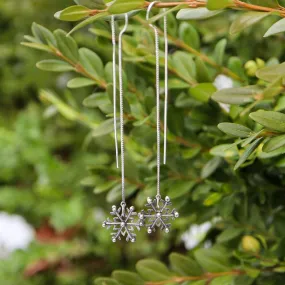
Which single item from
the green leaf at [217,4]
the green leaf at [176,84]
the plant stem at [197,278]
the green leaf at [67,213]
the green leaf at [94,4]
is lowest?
the green leaf at [67,213]

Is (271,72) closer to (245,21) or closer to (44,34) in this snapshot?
(245,21)

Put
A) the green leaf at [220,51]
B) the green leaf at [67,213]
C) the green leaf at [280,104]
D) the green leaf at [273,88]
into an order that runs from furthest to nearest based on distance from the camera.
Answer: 1. the green leaf at [67,213]
2. the green leaf at [220,51]
3. the green leaf at [280,104]
4. the green leaf at [273,88]

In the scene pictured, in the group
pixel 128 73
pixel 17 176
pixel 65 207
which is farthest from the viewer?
pixel 17 176

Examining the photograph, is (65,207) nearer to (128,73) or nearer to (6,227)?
(6,227)

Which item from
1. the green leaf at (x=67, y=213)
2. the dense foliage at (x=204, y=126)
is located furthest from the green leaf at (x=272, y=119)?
the green leaf at (x=67, y=213)

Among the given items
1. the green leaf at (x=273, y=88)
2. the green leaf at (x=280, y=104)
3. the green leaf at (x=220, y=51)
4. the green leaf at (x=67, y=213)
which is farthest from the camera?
the green leaf at (x=67, y=213)

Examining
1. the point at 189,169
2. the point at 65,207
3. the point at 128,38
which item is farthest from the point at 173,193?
the point at 65,207

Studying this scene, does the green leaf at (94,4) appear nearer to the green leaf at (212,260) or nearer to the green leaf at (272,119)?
the green leaf at (272,119)
